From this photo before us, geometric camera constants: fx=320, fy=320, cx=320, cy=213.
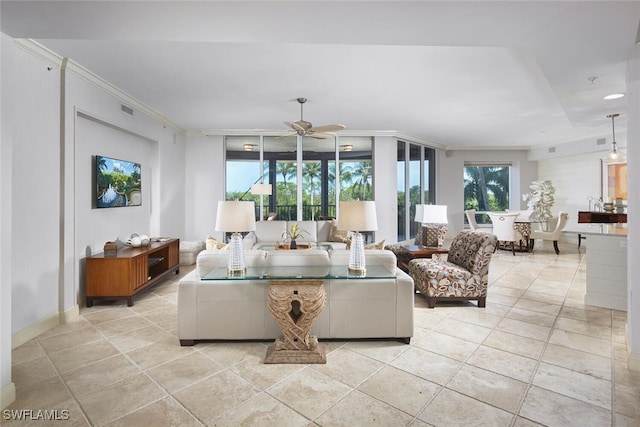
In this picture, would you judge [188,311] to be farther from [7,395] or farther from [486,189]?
[486,189]

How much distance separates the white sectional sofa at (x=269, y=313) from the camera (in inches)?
108

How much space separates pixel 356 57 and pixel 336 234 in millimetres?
3408

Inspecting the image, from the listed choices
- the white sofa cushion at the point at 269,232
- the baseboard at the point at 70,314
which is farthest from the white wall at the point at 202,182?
the baseboard at the point at 70,314

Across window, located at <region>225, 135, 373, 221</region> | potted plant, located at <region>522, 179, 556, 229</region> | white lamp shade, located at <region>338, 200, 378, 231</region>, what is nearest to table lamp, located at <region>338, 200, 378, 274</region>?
white lamp shade, located at <region>338, 200, 378, 231</region>

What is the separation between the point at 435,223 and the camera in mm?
5438

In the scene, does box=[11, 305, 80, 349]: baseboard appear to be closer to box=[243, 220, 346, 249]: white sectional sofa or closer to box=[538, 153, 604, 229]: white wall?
box=[243, 220, 346, 249]: white sectional sofa

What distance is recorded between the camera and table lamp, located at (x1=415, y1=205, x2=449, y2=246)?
5.15 metres

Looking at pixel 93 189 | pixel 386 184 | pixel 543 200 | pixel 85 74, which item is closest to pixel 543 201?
pixel 543 200

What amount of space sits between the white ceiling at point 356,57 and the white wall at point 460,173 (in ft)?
7.50

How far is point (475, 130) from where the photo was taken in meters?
6.93

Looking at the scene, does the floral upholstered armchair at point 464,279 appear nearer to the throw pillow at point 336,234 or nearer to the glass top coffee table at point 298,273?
the glass top coffee table at point 298,273

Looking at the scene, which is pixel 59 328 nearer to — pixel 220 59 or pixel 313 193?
pixel 220 59

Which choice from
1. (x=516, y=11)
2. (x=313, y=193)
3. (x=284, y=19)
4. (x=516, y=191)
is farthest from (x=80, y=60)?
(x=516, y=191)

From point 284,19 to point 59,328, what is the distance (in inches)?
139
